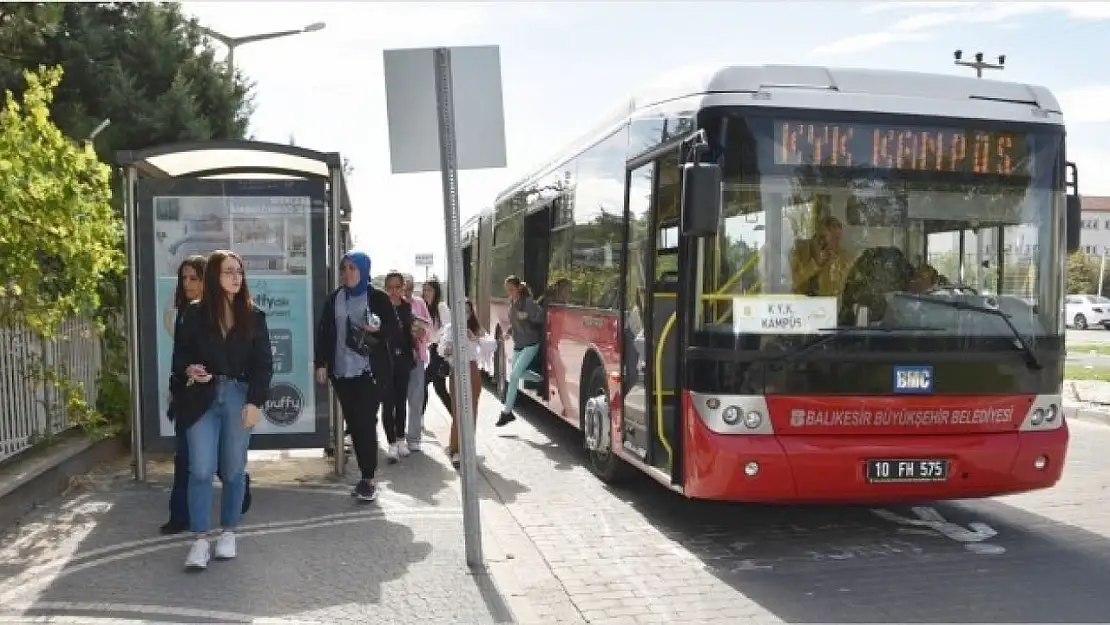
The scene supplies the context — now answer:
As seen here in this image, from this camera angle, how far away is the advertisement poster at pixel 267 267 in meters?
7.91

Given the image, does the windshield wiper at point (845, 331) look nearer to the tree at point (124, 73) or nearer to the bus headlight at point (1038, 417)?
the bus headlight at point (1038, 417)

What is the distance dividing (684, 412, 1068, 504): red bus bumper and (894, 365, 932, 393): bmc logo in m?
0.30

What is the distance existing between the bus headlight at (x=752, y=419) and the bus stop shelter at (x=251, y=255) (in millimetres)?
3646

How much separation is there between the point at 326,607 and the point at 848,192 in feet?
12.7

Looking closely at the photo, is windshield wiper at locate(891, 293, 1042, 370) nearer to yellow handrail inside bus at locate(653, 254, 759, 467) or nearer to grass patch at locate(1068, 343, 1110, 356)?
yellow handrail inside bus at locate(653, 254, 759, 467)

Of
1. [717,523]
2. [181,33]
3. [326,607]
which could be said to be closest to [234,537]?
[326,607]

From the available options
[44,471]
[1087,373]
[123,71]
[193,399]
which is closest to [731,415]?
[193,399]

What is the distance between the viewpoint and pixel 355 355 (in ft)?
24.2

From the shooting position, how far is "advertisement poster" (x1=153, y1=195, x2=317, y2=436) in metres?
7.91

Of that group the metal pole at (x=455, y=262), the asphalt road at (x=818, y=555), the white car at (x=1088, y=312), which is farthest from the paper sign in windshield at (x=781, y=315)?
the white car at (x=1088, y=312)

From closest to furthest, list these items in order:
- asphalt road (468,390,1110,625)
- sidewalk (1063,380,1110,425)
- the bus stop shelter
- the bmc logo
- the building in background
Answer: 1. asphalt road (468,390,1110,625)
2. the bmc logo
3. the bus stop shelter
4. sidewalk (1063,380,1110,425)
5. the building in background

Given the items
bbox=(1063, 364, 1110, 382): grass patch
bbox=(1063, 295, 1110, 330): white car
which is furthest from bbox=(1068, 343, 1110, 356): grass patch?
bbox=(1063, 295, 1110, 330): white car

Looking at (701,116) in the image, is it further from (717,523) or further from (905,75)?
(717,523)

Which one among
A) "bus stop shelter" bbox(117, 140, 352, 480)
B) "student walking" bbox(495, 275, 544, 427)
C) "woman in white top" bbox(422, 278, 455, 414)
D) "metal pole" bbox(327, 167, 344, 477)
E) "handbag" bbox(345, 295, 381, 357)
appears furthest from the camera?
"student walking" bbox(495, 275, 544, 427)
